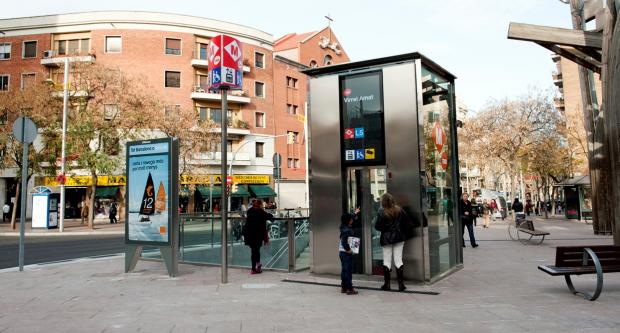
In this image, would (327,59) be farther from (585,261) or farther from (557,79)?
(585,261)

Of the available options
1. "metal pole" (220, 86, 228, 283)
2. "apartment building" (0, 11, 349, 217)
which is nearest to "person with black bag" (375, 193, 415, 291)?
"metal pole" (220, 86, 228, 283)

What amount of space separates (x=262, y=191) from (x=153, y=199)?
34689mm

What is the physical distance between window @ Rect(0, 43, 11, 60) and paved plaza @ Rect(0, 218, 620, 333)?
129 feet

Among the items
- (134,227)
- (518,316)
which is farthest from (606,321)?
(134,227)

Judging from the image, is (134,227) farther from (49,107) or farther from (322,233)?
(49,107)

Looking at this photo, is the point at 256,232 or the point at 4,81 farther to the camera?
the point at 4,81

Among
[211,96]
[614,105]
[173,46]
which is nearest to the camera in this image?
[614,105]

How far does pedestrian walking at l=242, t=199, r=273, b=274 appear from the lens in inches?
402

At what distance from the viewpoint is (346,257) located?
7887 mm

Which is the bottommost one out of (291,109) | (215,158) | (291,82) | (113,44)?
(215,158)

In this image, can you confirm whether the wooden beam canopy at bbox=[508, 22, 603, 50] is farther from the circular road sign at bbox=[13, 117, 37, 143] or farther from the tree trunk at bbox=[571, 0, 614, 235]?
the circular road sign at bbox=[13, 117, 37, 143]

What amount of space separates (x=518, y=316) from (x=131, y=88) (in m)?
29.6

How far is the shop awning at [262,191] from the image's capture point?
44500 mm

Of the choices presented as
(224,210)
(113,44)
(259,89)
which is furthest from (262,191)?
(224,210)
